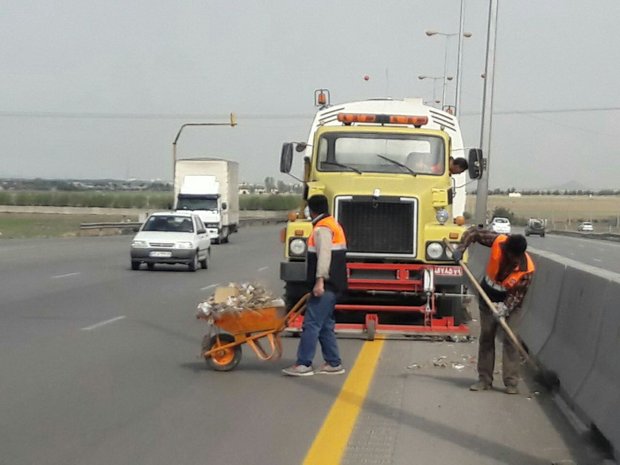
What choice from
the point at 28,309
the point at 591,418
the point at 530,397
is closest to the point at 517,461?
the point at 591,418

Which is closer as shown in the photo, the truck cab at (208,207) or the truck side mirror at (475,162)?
the truck side mirror at (475,162)

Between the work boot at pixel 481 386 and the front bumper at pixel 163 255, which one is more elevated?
the work boot at pixel 481 386

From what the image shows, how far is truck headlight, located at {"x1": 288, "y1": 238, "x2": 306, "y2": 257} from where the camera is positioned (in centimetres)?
1351

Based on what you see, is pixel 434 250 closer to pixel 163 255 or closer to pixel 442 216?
pixel 442 216

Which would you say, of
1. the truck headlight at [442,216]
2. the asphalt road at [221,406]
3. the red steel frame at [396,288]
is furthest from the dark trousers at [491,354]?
the truck headlight at [442,216]

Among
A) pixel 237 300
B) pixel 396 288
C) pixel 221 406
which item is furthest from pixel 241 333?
pixel 396 288

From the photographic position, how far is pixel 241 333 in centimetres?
1012

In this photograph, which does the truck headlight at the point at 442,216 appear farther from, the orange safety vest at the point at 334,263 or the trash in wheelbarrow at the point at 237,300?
the trash in wheelbarrow at the point at 237,300

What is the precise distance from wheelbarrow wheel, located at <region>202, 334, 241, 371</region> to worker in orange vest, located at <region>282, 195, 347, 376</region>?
0.57 metres

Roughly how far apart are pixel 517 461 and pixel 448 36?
43153mm

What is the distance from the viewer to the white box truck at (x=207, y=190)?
46688 millimetres

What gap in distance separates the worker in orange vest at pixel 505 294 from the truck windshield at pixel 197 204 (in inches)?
1490

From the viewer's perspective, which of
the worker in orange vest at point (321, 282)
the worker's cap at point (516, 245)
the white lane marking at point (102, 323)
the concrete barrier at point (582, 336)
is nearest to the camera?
the concrete barrier at point (582, 336)

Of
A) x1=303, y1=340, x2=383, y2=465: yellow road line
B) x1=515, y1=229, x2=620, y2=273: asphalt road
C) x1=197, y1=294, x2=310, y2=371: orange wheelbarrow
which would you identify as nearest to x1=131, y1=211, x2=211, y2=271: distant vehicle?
x1=515, y1=229, x2=620, y2=273: asphalt road
